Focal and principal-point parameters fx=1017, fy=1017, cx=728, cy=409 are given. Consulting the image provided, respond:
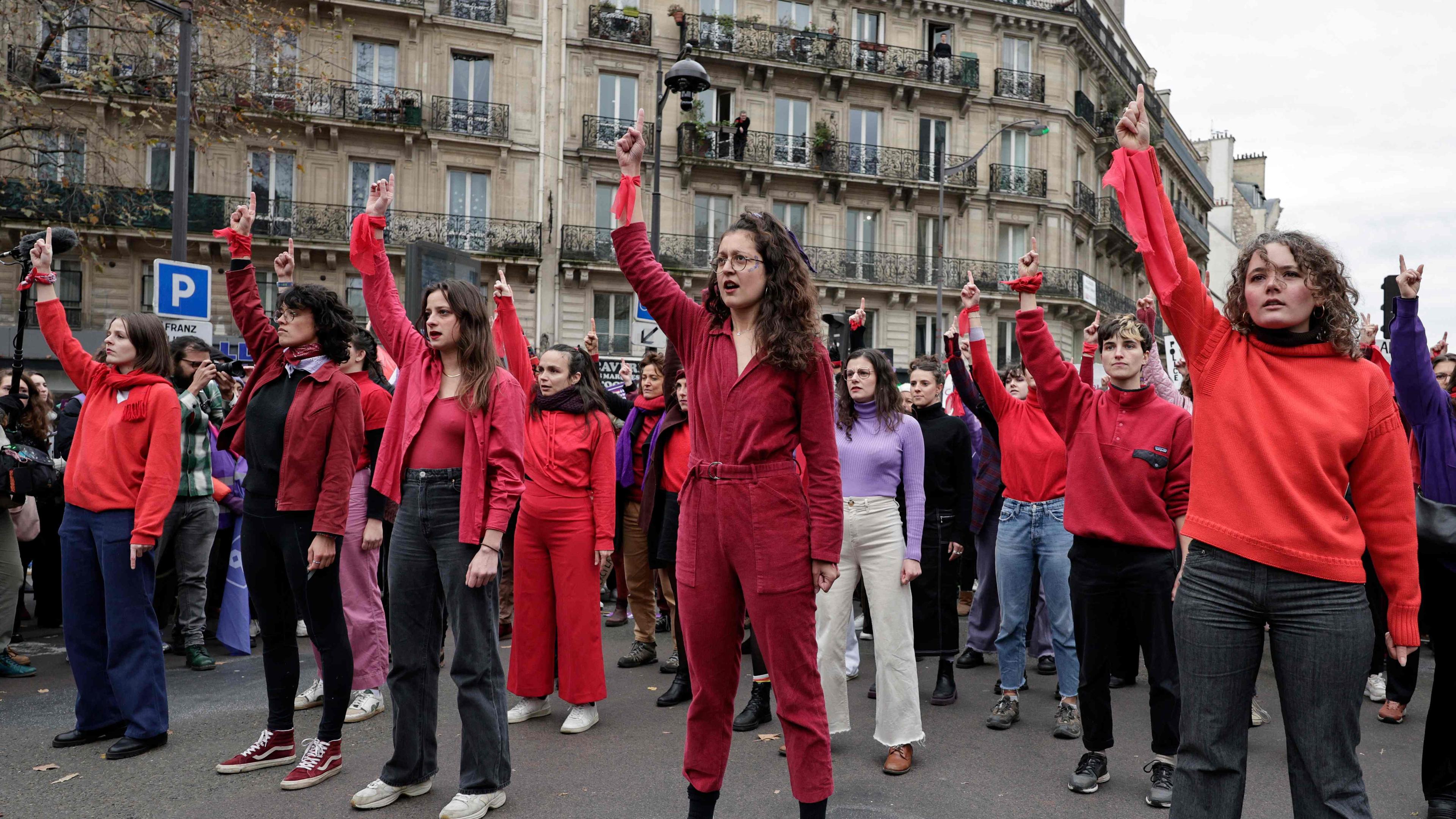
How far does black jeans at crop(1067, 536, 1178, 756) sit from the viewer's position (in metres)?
4.59

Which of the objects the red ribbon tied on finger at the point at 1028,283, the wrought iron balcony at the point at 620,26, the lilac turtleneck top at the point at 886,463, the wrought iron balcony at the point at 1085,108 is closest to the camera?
the red ribbon tied on finger at the point at 1028,283

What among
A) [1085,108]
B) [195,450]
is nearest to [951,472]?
[195,450]

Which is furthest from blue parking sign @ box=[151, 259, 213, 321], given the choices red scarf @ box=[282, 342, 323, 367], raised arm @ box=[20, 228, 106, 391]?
red scarf @ box=[282, 342, 323, 367]

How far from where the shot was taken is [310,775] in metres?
4.65

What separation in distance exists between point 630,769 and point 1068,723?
2454 mm

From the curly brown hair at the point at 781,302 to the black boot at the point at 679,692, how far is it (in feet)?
11.2

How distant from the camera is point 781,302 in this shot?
11.4 ft

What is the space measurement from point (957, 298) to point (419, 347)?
1164 inches

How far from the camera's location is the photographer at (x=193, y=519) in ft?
23.4

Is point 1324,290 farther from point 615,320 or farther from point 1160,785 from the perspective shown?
point 615,320

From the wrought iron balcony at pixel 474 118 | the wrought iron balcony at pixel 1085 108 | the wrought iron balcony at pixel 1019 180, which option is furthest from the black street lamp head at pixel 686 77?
the wrought iron balcony at pixel 1085 108

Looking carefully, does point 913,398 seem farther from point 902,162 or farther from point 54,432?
point 902,162

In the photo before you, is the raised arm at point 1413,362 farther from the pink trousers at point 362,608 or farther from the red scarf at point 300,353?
the pink trousers at point 362,608

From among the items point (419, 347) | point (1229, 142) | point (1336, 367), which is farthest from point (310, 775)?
point (1229, 142)
